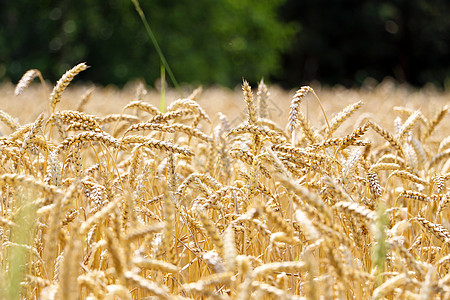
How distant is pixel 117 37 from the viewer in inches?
635

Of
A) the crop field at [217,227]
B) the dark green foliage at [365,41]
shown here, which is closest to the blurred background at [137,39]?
the dark green foliage at [365,41]

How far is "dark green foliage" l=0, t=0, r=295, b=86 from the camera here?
15.4 meters

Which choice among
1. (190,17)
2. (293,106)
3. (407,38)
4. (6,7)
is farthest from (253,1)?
(293,106)

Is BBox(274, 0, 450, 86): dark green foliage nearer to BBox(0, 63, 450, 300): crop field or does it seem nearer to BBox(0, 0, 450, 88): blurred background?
BBox(0, 0, 450, 88): blurred background

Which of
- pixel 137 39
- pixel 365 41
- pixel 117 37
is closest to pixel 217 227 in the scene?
pixel 137 39

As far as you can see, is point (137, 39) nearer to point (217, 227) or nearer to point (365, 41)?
point (365, 41)

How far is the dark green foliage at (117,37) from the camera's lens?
1545cm

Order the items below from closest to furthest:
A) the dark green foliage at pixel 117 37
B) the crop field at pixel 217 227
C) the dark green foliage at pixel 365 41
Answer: the crop field at pixel 217 227 < the dark green foliage at pixel 117 37 < the dark green foliage at pixel 365 41

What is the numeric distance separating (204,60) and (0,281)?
15.7m

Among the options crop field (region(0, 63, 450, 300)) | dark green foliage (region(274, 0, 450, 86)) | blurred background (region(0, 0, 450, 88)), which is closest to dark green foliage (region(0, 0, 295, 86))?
blurred background (region(0, 0, 450, 88))

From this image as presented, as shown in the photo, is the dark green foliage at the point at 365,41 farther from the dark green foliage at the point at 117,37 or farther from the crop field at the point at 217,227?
the crop field at the point at 217,227

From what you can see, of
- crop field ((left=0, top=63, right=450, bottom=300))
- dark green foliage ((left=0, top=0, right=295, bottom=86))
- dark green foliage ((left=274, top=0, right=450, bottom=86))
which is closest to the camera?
crop field ((left=0, top=63, right=450, bottom=300))

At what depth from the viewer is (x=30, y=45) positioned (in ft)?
54.7

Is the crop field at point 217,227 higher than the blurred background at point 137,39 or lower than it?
lower
